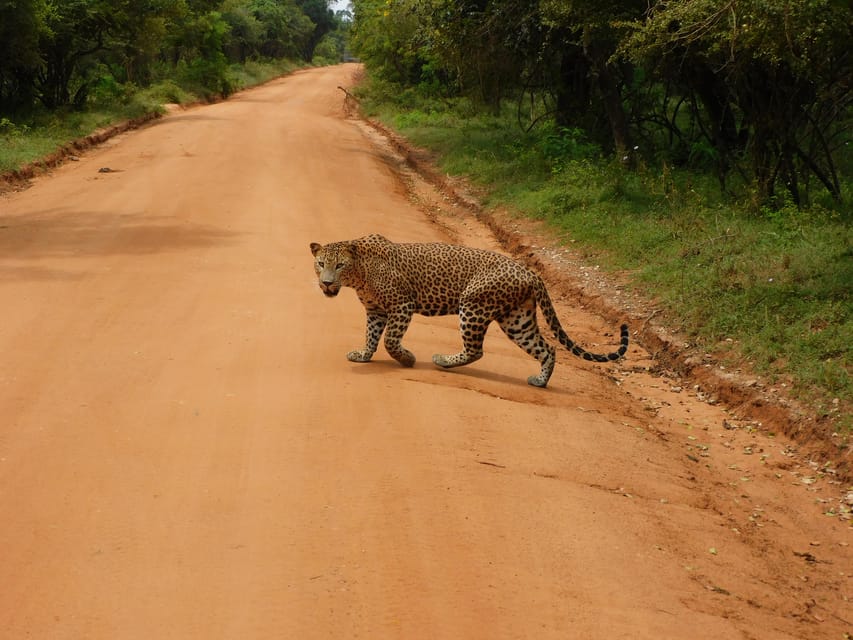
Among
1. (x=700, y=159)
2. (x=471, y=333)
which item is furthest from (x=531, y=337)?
(x=700, y=159)

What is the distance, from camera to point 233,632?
14.6 ft

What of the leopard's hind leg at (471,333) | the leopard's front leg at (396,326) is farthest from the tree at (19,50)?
the leopard's hind leg at (471,333)

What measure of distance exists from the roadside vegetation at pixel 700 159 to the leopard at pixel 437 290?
243 centimetres

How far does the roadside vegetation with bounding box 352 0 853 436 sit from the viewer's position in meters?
10.4

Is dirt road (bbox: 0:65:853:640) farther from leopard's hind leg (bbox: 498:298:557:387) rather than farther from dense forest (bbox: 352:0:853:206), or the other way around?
dense forest (bbox: 352:0:853:206)

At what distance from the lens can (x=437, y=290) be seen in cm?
844

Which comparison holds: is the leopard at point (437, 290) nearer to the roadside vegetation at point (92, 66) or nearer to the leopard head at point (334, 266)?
the leopard head at point (334, 266)

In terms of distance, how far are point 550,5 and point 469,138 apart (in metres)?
8.91

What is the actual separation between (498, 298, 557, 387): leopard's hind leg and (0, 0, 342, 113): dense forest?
17.2 metres

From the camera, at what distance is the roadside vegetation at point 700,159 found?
1036 centimetres

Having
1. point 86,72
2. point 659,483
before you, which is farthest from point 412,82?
point 659,483

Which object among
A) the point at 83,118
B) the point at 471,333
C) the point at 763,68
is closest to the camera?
the point at 471,333

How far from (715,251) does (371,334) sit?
5606mm

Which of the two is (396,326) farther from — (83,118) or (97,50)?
(97,50)
